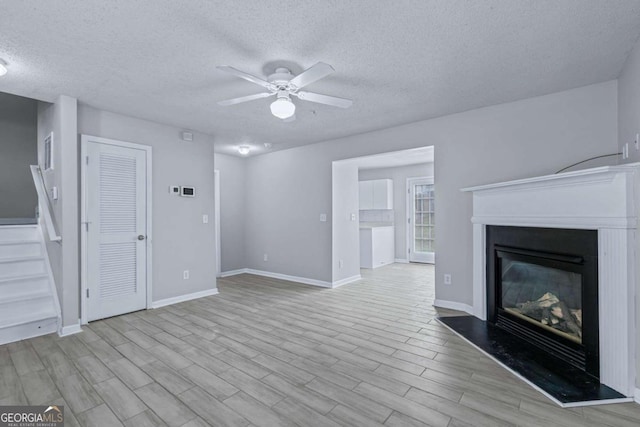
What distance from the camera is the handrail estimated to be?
3.23m

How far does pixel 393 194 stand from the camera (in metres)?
7.79

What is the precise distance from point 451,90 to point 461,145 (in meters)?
0.90

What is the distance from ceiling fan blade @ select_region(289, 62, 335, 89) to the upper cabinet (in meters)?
5.63

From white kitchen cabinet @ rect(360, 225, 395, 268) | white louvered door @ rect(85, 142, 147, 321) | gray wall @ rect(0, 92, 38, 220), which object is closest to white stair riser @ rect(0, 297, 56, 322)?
white louvered door @ rect(85, 142, 147, 321)

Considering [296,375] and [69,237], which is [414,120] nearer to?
[296,375]

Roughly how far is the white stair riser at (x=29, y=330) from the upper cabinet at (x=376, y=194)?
6.51 m

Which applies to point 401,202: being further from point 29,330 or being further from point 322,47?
point 29,330

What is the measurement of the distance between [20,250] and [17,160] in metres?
2.31

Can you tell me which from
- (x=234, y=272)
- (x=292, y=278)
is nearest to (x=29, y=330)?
(x=234, y=272)

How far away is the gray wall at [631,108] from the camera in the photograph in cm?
217

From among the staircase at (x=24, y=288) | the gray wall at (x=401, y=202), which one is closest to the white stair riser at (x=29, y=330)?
the staircase at (x=24, y=288)

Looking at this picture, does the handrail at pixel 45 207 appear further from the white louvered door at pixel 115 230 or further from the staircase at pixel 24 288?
the staircase at pixel 24 288

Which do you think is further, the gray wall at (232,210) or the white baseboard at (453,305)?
the gray wall at (232,210)

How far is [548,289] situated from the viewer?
2.65 meters
